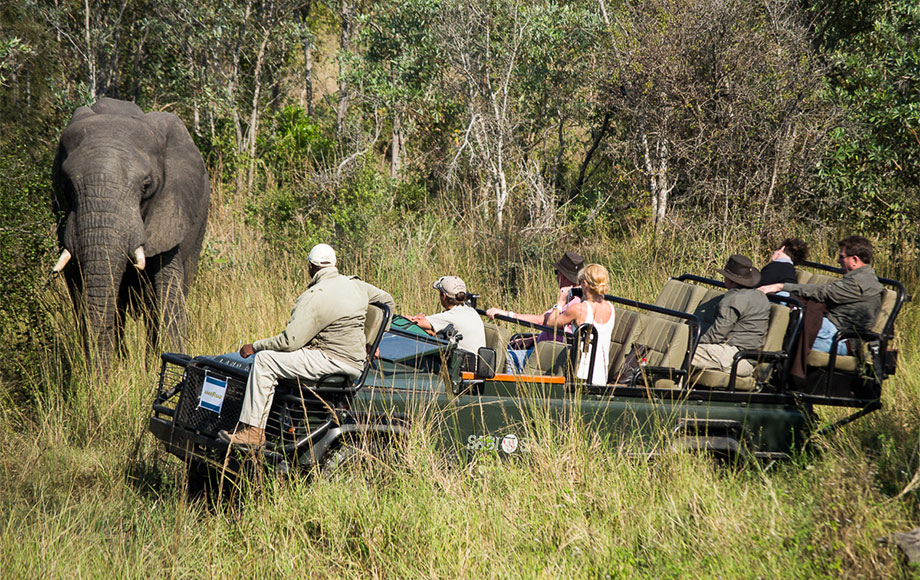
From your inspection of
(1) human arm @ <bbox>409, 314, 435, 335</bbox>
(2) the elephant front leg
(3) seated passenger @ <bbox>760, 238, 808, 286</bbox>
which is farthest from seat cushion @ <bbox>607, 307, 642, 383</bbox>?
(2) the elephant front leg

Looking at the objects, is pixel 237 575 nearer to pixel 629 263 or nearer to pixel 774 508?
pixel 774 508

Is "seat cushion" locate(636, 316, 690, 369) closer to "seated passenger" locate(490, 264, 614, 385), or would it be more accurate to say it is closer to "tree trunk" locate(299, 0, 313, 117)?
"seated passenger" locate(490, 264, 614, 385)

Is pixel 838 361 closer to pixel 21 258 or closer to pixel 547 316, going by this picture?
pixel 547 316

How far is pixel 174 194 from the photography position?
9367mm

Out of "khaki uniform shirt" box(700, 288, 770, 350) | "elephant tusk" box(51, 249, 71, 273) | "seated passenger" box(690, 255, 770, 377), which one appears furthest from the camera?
"elephant tusk" box(51, 249, 71, 273)

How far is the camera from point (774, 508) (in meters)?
4.85

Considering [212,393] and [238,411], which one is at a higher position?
[212,393]

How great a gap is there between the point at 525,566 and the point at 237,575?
143 centimetres

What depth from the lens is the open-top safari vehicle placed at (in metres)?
5.55

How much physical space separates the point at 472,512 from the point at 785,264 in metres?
4.54

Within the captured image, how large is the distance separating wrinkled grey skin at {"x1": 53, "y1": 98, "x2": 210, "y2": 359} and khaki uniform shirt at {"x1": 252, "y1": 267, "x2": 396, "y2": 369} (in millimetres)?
2972

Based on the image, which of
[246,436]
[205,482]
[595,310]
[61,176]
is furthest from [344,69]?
[246,436]

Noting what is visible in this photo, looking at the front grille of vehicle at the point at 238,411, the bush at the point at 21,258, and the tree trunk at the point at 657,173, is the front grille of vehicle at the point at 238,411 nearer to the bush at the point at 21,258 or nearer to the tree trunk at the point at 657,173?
the bush at the point at 21,258

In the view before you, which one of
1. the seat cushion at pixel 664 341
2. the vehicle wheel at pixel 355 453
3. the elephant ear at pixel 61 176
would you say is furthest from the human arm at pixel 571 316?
the elephant ear at pixel 61 176
